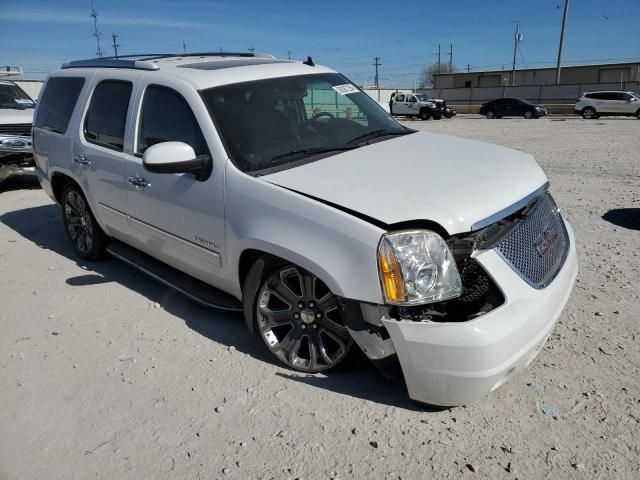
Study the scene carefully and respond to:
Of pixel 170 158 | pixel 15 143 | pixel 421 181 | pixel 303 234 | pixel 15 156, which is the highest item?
pixel 170 158

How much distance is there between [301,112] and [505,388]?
2277mm

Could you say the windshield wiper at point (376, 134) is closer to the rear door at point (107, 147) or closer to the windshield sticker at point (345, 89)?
the windshield sticker at point (345, 89)

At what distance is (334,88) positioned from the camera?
14.0ft

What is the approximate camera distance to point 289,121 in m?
3.58

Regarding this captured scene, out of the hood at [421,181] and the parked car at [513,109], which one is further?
the parked car at [513,109]

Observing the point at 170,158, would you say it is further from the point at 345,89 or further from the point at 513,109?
the point at 513,109

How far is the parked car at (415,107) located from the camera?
1394 inches

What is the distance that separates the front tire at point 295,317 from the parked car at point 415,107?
34058 millimetres

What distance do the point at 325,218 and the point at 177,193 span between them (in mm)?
1377

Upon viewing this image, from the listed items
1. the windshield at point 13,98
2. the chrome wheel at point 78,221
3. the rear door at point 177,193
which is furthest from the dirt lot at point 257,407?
the windshield at point 13,98

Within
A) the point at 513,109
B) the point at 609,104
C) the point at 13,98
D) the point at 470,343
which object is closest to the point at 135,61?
the point at 470,343

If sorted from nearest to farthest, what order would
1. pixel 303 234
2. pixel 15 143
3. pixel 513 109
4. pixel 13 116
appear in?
pixel 303 234 < pixel 15 143 < pixel 13 116 < pixel 513 109

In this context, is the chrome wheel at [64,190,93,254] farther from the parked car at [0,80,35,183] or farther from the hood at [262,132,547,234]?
the parked car at [0,80,35,183]

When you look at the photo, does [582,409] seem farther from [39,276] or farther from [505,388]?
[39,276]
